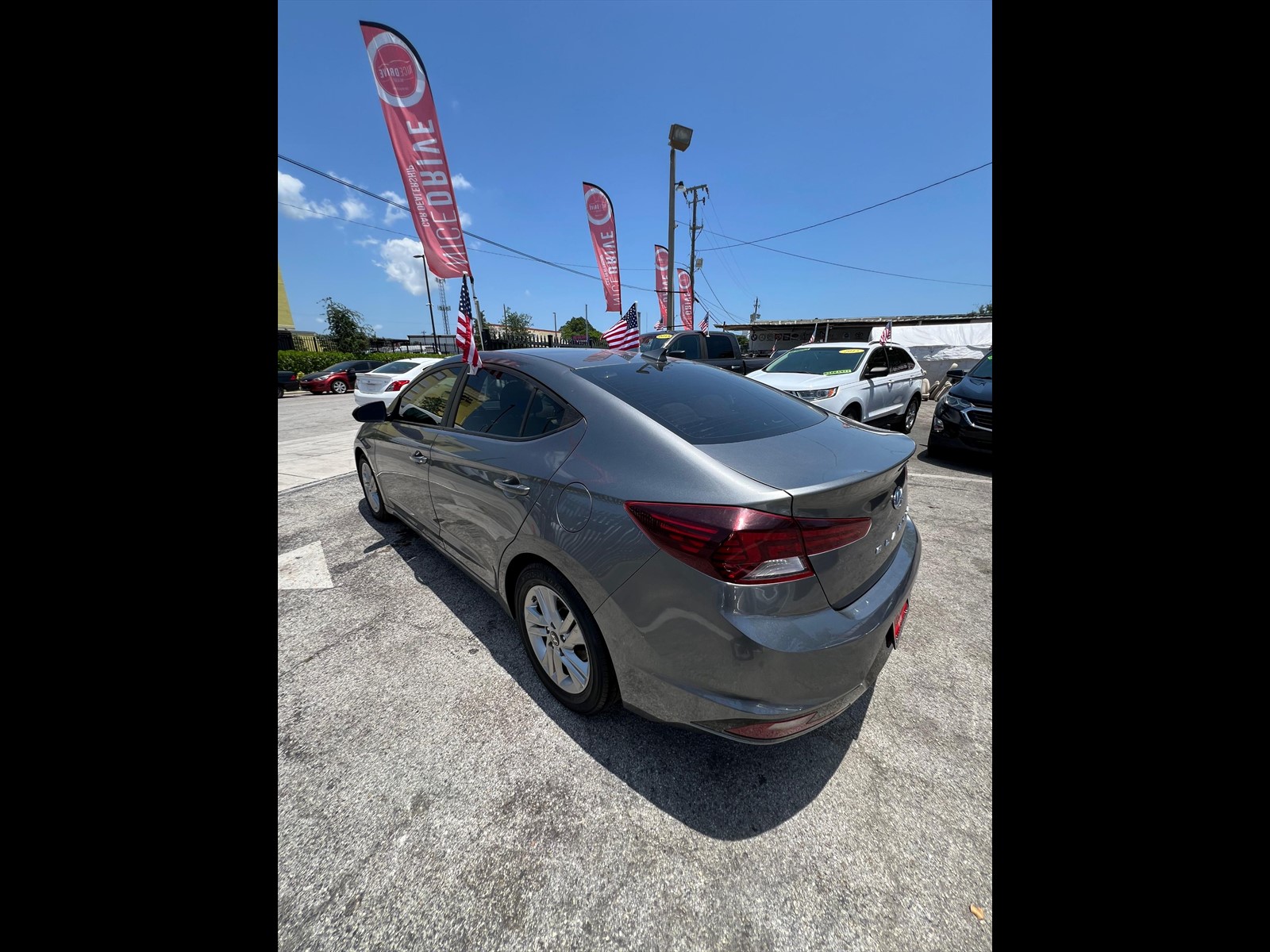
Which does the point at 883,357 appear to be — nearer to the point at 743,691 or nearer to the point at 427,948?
the point at 743,691

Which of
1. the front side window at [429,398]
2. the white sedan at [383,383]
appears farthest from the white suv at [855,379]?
the white sedan at [383,383]

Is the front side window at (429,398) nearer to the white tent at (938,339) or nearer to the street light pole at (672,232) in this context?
the street light pole at (672,232)

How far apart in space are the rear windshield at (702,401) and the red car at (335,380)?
72.3 feet

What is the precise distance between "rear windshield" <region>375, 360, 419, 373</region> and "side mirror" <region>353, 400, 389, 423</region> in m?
10.1

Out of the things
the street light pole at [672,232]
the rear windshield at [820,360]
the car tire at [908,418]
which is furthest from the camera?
the street light pole at [672,232]

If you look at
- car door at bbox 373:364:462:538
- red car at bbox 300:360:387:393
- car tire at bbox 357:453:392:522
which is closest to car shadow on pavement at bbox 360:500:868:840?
car door at bbox 373:364:462:538

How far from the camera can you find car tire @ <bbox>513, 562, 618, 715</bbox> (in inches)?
69.4

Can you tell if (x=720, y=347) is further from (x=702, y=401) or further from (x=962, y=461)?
(x=702, y=401)

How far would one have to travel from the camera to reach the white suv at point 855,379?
6.54 meters

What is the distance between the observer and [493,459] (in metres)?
2.18
